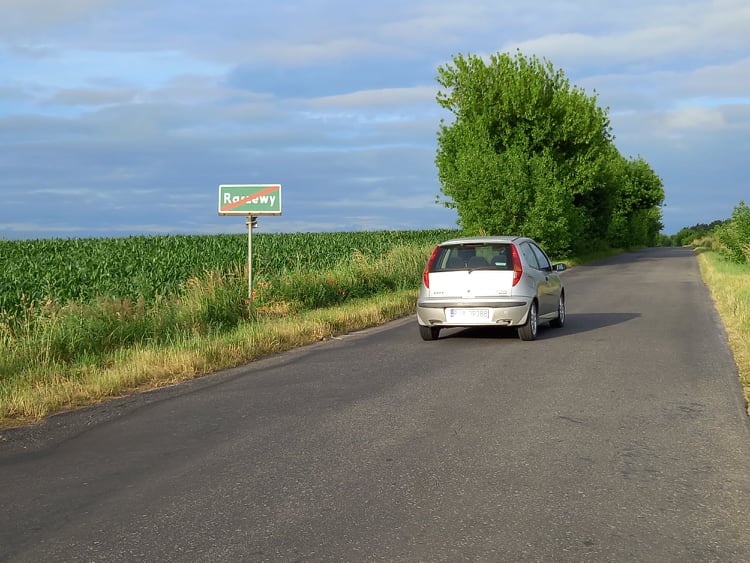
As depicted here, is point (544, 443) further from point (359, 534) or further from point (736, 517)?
point (359, 534)

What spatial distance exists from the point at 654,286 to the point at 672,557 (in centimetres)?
2177

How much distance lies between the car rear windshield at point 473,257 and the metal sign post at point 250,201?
4078mm

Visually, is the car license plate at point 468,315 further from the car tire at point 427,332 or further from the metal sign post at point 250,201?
the metal sign post at point 250,201

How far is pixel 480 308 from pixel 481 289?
308 millimetres

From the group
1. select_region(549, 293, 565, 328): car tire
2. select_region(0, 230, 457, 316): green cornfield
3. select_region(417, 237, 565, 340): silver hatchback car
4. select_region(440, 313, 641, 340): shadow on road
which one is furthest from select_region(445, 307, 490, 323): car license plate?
select_region(0, 230, 457, 316): green cornfield

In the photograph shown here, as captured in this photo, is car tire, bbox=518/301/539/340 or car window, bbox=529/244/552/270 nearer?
car tire, bbox=518/301/539/340

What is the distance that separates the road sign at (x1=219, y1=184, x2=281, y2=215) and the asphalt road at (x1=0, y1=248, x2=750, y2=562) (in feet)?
19.9

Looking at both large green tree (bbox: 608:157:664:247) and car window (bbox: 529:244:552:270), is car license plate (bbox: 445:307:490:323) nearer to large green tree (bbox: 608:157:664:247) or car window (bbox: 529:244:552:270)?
car window (bbox: 529:244:552:270)

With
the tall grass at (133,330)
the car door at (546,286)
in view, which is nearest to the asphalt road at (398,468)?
the tall grass at (133,330)

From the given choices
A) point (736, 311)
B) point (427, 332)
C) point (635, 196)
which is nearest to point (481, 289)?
point (427, 332)

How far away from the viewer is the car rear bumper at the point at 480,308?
12.3 m

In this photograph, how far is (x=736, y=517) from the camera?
4.64m

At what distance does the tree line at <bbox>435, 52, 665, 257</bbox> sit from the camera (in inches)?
1459

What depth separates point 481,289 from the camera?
41.1 ft
